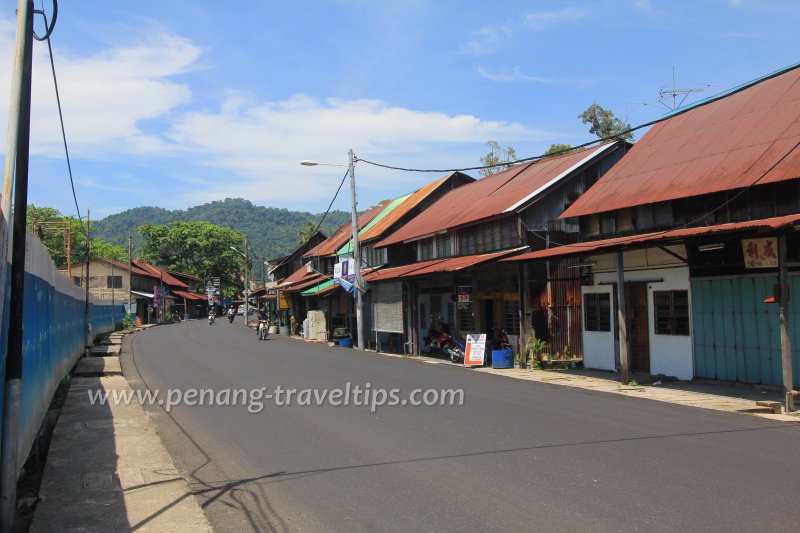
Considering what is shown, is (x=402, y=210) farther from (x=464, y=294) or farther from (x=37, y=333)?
(x=37, y=333)

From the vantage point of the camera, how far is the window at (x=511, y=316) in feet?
73.0

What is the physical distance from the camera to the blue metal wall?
13.4 meters

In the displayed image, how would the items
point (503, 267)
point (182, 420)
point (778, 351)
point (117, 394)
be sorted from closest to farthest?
1. point (182, 420)
2. point (778, 351)
3. point (117, 394)
4. point (503, 267)

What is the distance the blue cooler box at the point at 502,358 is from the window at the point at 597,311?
2.55 metres

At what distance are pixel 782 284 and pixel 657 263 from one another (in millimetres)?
5089

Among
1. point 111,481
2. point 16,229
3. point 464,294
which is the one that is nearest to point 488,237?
point 464,294

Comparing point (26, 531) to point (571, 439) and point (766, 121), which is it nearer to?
point (571, 439)

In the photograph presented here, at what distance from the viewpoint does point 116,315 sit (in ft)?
177

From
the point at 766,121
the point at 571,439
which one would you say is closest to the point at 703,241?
the point at 766,121

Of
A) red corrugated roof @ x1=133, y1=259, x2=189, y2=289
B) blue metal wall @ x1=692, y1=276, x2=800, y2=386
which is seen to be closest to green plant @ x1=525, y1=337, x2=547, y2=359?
blue metal wall @ x1=692, y1=276, x2=800, y2=386

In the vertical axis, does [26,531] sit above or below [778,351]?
below

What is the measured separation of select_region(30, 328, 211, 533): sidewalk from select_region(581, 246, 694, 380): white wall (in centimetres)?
1212

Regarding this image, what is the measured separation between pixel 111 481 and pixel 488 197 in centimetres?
2181

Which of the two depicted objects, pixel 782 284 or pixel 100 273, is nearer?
pixel 782 284
